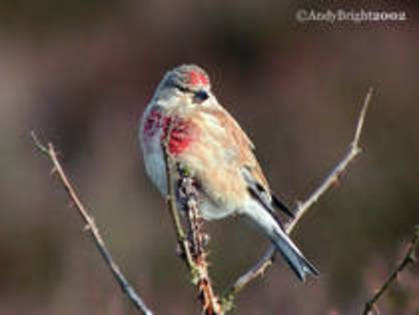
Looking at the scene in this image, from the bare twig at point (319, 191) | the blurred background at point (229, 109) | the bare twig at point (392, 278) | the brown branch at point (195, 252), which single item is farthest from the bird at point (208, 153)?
the bare twig at point (392, 278)

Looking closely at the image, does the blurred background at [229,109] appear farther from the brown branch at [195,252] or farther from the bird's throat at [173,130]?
the brown branch at [195,252]

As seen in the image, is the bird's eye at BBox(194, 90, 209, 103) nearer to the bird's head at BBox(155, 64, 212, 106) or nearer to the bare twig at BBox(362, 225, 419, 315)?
the bird's head at BBox(155, 64, 212, 106)

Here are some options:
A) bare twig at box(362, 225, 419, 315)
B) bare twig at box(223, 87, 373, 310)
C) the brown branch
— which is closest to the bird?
bare twig at box(223, 87, 373, 310)

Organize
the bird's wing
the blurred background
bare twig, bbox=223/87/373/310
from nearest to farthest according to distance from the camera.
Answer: bare twig, bbox=223/87/373/310
the bird's wing
the blurred background

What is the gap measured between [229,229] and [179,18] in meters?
4.33

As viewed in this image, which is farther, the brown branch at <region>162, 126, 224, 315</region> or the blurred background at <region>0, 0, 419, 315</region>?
the blurred background at <region>0, 0, 419, 315</region>

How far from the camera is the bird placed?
493 cm

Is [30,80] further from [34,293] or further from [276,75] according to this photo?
[34,293]

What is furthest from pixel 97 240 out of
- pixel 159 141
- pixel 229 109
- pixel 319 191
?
pixel 229 109

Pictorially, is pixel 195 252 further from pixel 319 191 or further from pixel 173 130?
pixel 173 130

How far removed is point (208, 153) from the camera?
5062 millimetres

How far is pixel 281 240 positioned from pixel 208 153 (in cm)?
41

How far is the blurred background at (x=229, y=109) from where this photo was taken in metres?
8.62

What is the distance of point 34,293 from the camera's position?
8.98 m
